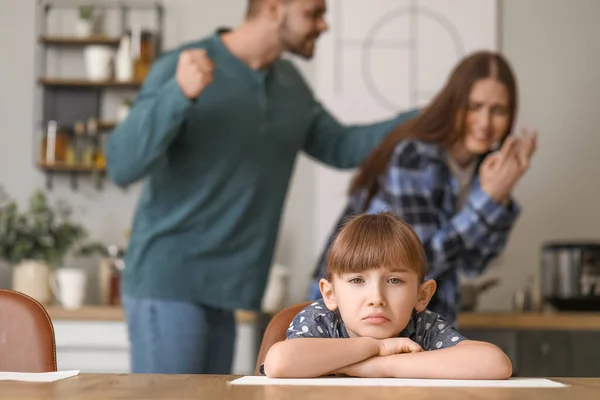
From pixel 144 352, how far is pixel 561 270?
157 centimetres

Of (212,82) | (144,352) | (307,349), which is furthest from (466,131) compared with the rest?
(307,349)

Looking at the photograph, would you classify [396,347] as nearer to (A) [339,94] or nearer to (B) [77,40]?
(A) [339,94]

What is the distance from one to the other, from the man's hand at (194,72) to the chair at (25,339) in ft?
2.17

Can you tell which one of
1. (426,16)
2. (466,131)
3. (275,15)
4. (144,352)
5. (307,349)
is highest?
(426,16)

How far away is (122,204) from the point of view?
3.61 meters

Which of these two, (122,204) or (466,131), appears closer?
(466,131)

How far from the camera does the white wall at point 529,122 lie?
350 centimetres

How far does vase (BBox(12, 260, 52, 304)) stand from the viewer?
3.29 meters

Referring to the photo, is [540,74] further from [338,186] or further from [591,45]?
[338,186]

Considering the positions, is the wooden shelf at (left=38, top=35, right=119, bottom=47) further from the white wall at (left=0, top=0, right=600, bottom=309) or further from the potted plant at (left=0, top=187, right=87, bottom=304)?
the potted plant at (left=0, top=187, right=87, bottom=304)

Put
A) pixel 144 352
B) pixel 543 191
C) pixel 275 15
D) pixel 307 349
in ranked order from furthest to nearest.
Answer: pixel 543 191
pixel 275 15
pixel 144 352
pixel 307 349

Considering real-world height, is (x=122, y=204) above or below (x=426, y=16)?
below

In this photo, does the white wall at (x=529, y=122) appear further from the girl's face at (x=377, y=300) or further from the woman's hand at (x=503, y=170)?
the girl's face at (x=377, y=300)

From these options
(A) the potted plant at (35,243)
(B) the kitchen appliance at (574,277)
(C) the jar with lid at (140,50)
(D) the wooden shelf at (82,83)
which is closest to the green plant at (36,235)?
(A) the potted plant at (35,243)
